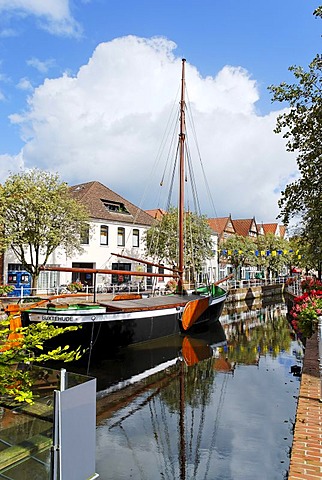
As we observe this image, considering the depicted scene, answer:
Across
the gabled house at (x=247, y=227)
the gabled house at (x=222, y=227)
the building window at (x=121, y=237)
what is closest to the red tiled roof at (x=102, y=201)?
the building window at (x=121, y=237)

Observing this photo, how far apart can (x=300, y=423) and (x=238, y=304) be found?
33.6 m

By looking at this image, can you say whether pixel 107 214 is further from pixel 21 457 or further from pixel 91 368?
pixel 21 457

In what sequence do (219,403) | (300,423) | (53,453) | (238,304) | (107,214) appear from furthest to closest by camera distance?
(238,304)
(107,214)
(219,403)
(300,423)
(53,453)

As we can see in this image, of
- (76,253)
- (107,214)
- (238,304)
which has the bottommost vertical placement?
(238,304)

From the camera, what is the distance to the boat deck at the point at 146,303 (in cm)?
1572

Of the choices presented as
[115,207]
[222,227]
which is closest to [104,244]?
[115,207]

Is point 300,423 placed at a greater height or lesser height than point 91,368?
greater

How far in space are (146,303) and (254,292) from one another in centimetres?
2889

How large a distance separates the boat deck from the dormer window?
1735 centimetres

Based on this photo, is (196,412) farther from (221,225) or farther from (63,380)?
(221,225)

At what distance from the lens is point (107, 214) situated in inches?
1379

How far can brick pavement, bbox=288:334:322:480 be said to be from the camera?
171 inches

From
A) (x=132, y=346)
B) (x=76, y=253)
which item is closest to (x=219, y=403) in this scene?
(x=132, y=346)

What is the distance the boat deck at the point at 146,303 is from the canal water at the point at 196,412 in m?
1.68
